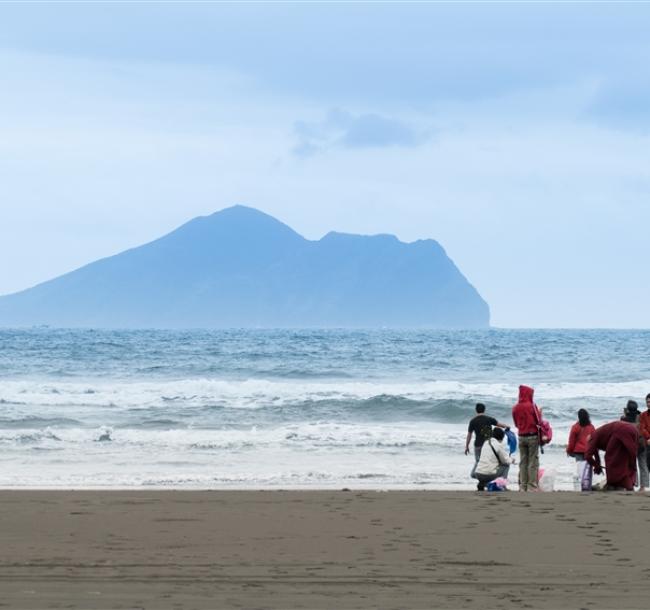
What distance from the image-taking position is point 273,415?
29016 mm

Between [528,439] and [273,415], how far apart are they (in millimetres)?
15195

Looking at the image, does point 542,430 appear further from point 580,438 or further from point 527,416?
point 580,438

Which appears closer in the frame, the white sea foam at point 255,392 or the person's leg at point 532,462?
the person's leg at point 532,462

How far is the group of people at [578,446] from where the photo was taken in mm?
13500

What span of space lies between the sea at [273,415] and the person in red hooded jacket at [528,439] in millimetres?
323

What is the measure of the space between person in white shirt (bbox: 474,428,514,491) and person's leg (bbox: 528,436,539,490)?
32 centimetres

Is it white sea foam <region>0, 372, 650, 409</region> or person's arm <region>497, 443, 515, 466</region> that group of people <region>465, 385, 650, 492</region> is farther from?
white sea foam <region>0, 372, 650, 409</region>

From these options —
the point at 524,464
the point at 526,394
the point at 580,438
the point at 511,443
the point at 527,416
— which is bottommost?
the point at 524,464

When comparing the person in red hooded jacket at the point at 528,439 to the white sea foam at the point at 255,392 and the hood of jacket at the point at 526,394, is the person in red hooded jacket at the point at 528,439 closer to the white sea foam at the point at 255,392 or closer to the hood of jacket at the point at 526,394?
the hood of jacket at the point at 526,394

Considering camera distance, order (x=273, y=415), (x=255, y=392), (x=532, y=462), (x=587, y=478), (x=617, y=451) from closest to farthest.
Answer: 1. (x=617, y=451)
2. (x=587, y=478)
3. (x=532, y=462)
4. (x=273, y=415)
5. (x=255, y=392)
